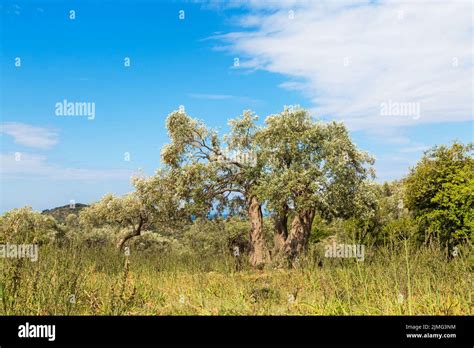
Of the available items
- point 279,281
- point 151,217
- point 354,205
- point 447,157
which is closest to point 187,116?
point 151,217

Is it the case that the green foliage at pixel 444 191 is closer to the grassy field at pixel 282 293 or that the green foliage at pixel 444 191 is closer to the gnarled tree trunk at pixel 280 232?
the gnarled tree trunk at pixel 280 232

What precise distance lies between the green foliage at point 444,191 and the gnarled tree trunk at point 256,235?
39.5 ft

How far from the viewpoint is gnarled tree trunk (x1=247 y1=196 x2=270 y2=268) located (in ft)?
87.0

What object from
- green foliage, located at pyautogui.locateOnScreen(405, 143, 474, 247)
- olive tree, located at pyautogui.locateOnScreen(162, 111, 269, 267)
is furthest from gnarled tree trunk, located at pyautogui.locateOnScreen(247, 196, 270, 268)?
green foliage, located at pyautogui.locateOnScreen(405, 143, 474, 247)

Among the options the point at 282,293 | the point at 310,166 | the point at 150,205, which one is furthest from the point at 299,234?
the point at 282,293

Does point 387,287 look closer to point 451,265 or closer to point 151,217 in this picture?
point 451,265

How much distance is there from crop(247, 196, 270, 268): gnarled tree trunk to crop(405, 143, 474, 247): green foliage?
12030 millimetres

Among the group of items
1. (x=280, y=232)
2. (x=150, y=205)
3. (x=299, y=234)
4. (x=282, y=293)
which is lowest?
(x=282, y=293)

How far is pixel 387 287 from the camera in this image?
812cm

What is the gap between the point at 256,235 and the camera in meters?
26.9

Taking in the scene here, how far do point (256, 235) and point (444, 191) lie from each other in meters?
14.7

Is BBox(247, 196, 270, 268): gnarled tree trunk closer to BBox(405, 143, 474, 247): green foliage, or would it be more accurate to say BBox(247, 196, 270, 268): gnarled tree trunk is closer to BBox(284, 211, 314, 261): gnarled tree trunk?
BBox(284, 211, 314, 261): gnarled tree trunk

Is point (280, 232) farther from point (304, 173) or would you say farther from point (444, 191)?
point (444, 191)
